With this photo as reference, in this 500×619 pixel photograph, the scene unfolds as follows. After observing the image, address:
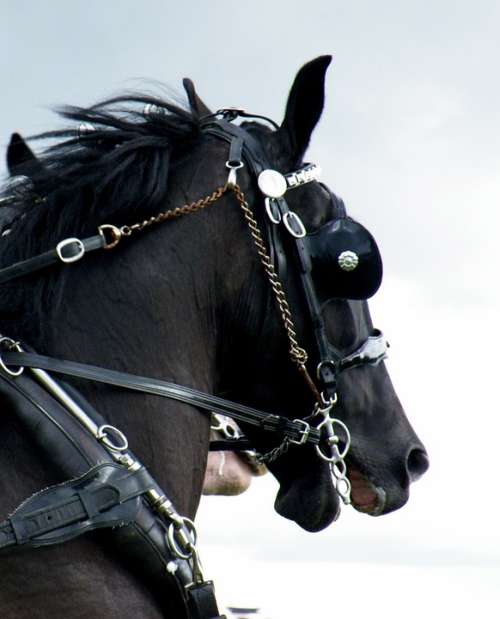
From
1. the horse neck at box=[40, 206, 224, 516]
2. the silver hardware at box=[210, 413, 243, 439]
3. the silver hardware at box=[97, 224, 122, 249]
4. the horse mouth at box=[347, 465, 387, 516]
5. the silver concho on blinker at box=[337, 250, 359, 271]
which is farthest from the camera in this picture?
the silver hardware at box=[210, 413, 243, 439]

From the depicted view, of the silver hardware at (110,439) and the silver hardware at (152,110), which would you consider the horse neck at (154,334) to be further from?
the silver hardware at (152,110)

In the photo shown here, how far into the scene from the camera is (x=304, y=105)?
13.4 feet

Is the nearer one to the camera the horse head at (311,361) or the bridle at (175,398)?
the bridle at (175,398)

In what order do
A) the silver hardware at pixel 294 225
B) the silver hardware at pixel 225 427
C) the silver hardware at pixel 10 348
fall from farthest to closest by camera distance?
the silver hardware at pixel 225 427 < the silver hardware at pixel 294 225 < the silver hardware at pixel 10 348

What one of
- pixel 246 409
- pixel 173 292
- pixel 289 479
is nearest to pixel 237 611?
pixel 289 479

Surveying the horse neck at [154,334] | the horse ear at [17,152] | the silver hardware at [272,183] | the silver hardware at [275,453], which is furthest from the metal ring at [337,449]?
the horse ear at [17,152]

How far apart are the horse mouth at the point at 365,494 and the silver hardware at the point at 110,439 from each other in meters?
1.14

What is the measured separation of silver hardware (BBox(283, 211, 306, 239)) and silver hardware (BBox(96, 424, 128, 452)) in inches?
40.0

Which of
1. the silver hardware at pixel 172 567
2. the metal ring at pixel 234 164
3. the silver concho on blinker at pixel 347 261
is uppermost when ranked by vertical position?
the metal ring at pixel 234 164

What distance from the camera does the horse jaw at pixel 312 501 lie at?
13.8 feet

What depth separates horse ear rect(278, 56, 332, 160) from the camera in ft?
13.2

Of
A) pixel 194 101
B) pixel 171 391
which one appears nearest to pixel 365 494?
pixel 171 391

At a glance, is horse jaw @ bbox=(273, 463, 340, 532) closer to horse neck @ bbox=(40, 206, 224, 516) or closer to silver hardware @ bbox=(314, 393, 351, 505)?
silver hardware @ bbox=(314, 393, 351, 505)

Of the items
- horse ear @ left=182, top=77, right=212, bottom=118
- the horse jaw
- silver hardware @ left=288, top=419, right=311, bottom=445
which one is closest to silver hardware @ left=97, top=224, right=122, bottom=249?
horse ear @ left=182, top=77, right=212, bottom=118
